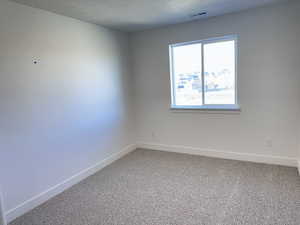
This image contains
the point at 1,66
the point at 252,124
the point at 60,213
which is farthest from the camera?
the point at 252,124

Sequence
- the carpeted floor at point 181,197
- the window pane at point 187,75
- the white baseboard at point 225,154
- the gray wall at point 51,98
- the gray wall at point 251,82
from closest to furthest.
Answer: the carpeted floor at point 181,197 → the gray wall at point 51,98 → the gray wall at point 251,82 → the white baseboard at point 225,154 → the window pane at point 187,75

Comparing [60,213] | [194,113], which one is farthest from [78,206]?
[194,113]

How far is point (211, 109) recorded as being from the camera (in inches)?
146

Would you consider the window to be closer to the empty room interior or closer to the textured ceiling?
the empty room interior

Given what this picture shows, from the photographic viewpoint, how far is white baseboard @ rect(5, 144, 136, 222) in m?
2.35

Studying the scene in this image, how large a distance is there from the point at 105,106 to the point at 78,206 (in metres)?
1.74

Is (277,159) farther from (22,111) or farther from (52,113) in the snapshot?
(22,111)

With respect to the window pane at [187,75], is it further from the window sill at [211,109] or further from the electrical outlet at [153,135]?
the electrical outlet at [153,135]

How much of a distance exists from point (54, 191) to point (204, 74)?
119 inches

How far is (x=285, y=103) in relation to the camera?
3.16 meters

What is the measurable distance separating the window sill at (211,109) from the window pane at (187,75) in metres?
0.12

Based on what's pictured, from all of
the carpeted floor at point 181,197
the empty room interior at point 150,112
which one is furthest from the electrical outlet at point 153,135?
the carpeted floor at point 181,197

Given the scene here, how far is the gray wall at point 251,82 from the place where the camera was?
3072mm

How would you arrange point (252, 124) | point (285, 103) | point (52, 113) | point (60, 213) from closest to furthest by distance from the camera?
1. point (60, 213)
2. point (52, 113)
3. point (285, 103)
4. point (252, 124)
